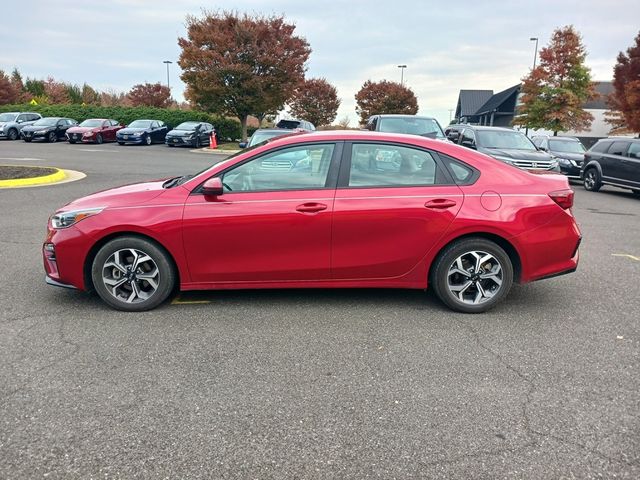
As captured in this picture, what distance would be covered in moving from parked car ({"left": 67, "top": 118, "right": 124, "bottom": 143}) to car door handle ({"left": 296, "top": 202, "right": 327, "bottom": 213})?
28.6 meters

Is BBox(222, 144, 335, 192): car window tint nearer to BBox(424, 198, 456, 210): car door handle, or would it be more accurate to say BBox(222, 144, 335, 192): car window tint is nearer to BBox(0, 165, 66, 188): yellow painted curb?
BBox(424, 198, 456, 210): car door handle

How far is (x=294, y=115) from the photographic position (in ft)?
177

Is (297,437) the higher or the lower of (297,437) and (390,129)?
the lower

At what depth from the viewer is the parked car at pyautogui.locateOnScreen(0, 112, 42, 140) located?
1210 inches

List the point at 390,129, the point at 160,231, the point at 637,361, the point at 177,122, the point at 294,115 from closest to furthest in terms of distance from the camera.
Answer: the point at 637,361 < the point at 160,231 < the point at 390,129 < the point at 177,122 < the point at 294,115

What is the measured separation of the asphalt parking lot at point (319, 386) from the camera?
2539 millimetres

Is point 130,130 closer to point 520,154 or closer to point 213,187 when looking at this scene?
point 520,154

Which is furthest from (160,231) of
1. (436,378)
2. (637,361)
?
(637,361)

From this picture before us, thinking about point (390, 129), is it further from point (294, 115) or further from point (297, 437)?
point (294, 115)

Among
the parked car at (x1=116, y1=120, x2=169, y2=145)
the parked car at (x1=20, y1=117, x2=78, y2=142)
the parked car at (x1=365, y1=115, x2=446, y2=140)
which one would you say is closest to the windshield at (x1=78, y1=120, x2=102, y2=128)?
the parked car at (x1=20, y1=117, x2=78, y2=142)

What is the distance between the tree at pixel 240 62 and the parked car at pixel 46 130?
28.1ft

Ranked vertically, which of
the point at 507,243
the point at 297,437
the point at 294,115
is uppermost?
the point at 294,115

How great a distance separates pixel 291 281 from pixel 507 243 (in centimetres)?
201

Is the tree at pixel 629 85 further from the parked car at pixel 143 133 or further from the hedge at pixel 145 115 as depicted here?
the parked car at pixel 143 133
